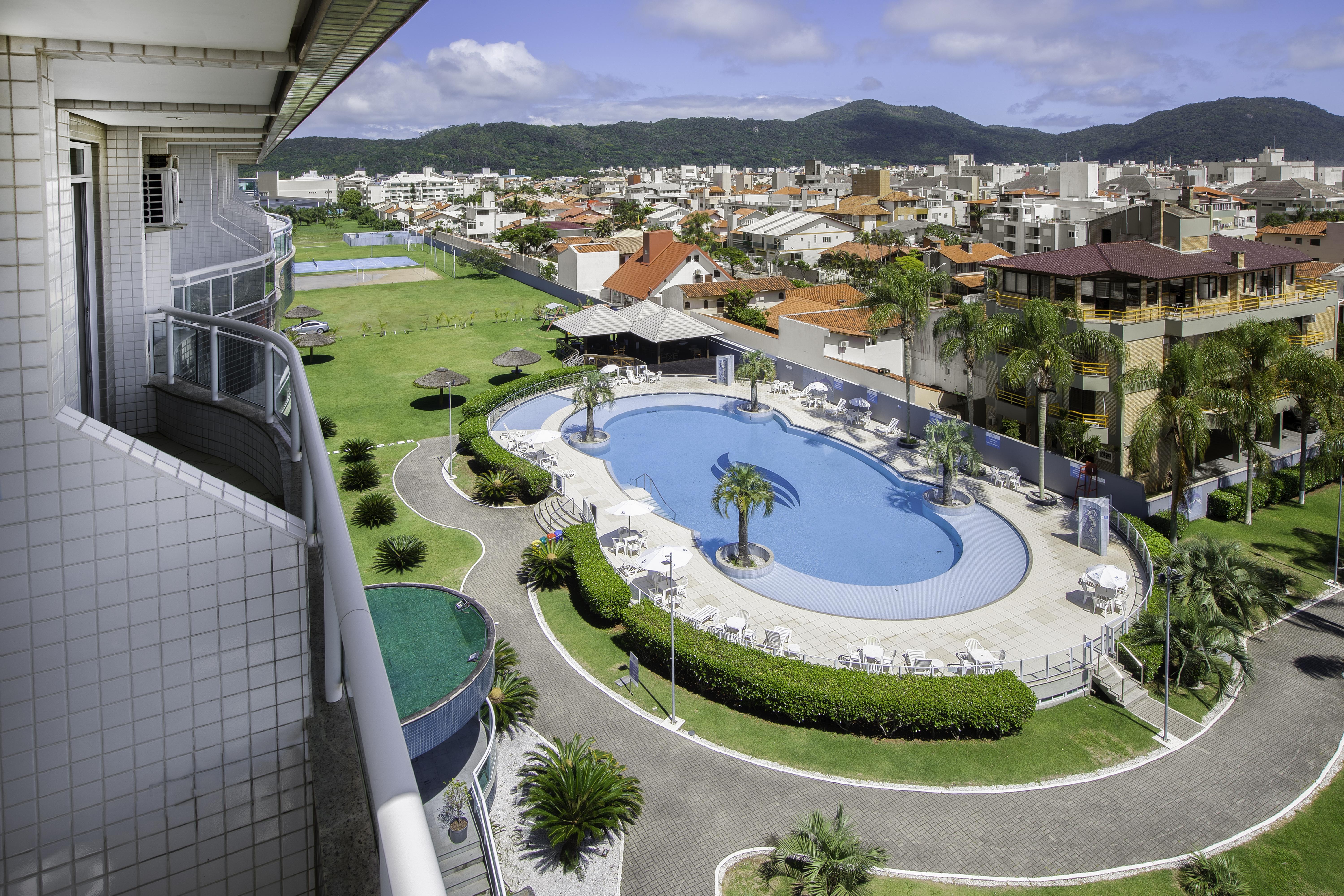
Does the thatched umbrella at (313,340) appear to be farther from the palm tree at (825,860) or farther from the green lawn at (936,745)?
the palm tree at (825,860)

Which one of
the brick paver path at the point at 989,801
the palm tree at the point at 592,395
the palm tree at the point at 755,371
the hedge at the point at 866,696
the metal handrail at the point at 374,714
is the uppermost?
the metal handrail at the point at 374,714

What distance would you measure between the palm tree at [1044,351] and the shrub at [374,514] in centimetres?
1784

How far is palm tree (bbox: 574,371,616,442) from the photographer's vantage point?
28891 mm

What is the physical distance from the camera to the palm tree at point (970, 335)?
84.9 feet

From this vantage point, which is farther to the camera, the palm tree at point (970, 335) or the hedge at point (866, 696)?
the palm tree at point (970, 335)

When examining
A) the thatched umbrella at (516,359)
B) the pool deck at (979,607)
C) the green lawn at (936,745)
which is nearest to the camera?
the green lawn at (936,745)

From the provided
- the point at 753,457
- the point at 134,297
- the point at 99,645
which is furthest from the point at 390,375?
the point at 99,645

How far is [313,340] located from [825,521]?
26.2 m

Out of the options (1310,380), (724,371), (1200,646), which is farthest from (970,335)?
(1200,646)

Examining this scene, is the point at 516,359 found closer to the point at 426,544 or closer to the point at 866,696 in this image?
the point at 426,544

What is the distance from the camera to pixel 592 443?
1166 inches

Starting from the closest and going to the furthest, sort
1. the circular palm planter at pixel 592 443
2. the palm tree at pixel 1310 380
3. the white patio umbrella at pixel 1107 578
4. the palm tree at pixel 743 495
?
1. the white patio umbrella at pixel 1107 578
2. the palm tree at pixel 743 495
3. the palm tree at pixel 1310 380
4. the circular palm planter at pixel 592 443

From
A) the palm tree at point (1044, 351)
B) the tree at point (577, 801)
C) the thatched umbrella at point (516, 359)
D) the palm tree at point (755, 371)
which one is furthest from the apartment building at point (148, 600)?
the thatched umbrella at point (516, 359)

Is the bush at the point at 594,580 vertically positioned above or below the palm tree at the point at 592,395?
below
